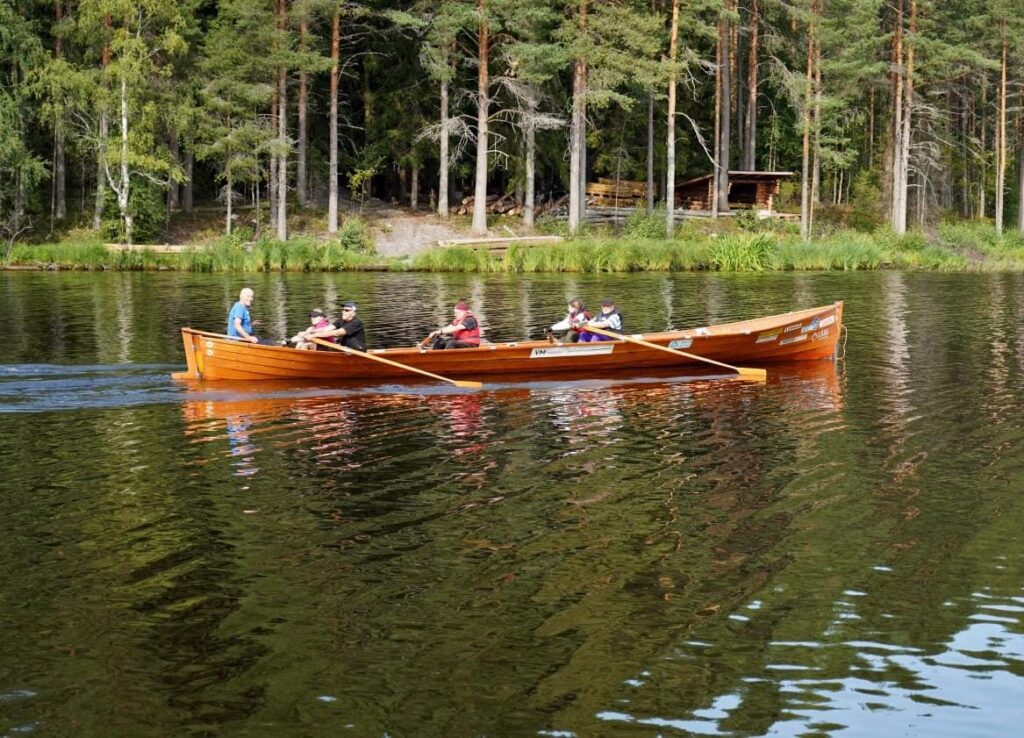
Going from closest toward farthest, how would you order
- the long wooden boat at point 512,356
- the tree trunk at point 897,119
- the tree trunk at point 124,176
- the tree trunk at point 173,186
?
the long wooden boat at point 512,356 < the tree trunk at point 124,176 < the tree trunk at point 173,186 < the tree trunk at point 897,119

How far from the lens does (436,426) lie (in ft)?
57.9

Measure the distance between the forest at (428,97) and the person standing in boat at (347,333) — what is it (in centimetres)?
3089

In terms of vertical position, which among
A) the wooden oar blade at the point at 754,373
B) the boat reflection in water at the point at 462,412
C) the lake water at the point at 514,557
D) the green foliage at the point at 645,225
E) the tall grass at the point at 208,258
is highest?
the green foliage at the point at 645,225

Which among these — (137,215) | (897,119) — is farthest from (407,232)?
(897,119)

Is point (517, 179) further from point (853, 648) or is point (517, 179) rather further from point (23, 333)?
point (853, 648)

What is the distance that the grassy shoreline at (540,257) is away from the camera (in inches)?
1919

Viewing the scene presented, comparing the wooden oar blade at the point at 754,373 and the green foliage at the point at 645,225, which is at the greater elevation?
the green foliage at the point at 645,225

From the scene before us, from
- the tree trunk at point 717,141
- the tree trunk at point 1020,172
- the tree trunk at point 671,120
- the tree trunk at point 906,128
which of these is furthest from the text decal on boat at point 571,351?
the tree trunk at point 1020,172

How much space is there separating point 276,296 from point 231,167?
1611cm

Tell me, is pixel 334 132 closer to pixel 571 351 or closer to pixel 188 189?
pixel 188 189

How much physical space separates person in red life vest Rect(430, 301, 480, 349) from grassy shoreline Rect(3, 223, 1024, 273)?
2617 cm

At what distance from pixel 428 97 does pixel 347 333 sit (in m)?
40.1

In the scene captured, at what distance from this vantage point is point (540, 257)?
159 feet

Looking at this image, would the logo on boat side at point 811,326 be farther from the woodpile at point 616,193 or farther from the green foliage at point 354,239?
the woodpile at point 616,193
